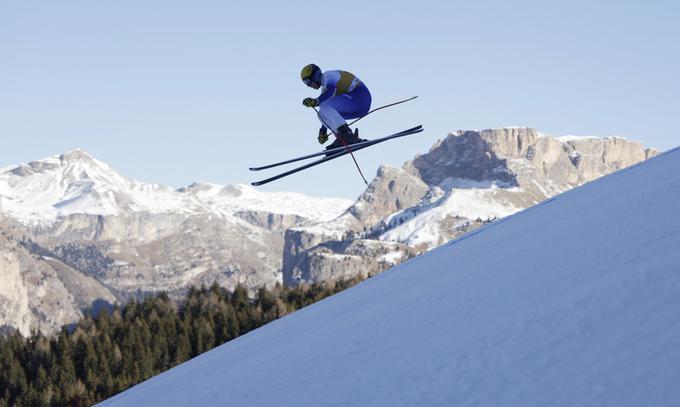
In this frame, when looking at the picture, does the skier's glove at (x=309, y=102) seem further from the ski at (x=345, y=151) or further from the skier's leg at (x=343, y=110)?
the ski at (x=345, y=151)

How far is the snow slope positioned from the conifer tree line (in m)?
69.7

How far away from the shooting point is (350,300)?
578 inches

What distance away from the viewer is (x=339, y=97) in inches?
694

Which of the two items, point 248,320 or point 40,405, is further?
point 248,320

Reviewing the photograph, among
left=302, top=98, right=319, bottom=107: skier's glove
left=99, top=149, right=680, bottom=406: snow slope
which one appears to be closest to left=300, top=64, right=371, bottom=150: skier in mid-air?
left=302, top=98, right=319, bottom=107: skier's glove

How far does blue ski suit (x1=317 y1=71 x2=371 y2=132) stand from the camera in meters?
17.3

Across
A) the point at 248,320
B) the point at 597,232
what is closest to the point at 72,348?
the point at 248,320

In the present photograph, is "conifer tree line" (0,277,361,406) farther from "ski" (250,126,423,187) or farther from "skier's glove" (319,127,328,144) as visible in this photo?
"skier's glove" (319,127,328,144)

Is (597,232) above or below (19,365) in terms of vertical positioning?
above

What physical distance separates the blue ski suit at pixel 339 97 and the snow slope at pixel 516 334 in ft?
18.5

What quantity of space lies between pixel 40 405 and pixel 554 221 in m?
77.1

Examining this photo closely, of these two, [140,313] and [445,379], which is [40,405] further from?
[445,379]

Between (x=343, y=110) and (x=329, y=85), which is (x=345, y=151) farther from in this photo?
(x=329, y=85)

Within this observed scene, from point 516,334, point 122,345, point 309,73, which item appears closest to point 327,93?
point 309,73
